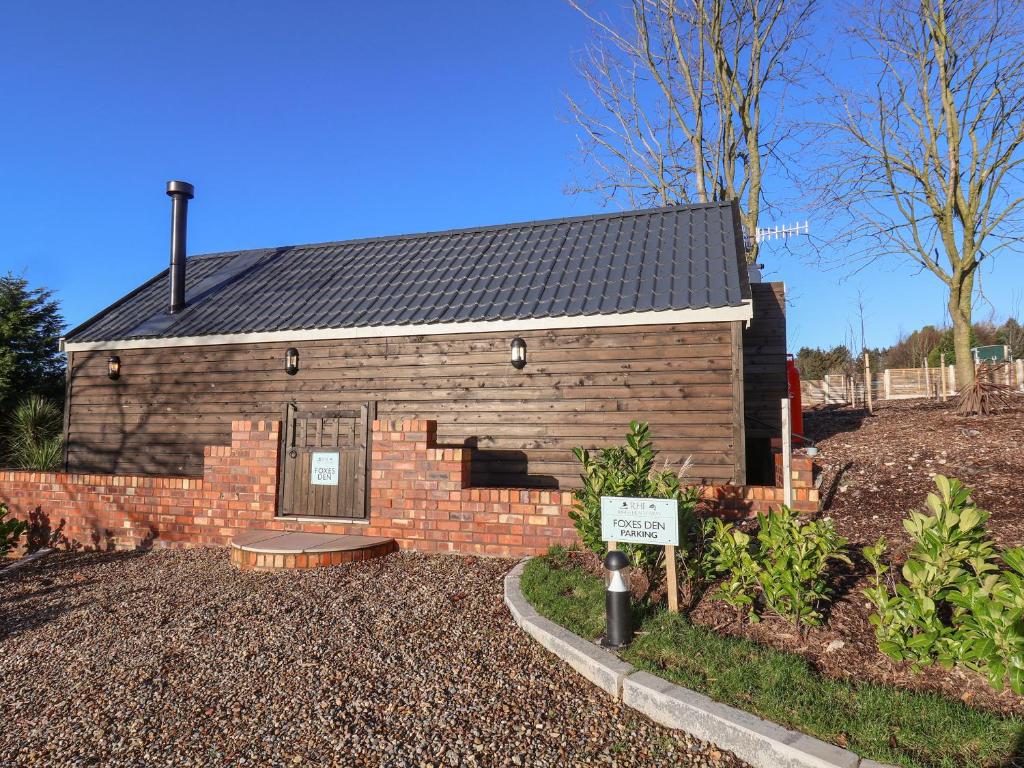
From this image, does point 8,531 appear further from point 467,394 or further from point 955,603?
point 955,603

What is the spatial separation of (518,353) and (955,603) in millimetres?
6181

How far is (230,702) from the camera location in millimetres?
3602

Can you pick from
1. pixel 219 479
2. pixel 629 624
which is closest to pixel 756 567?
pixel 629 624

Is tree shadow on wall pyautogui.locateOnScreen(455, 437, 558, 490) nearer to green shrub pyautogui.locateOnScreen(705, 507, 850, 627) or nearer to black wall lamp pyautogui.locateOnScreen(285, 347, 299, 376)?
black wall lamp pyautogui.locateOnScreen(285, 347, 299, 376)

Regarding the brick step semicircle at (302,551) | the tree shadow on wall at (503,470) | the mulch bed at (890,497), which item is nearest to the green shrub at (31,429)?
the brick step semicircle at (302,551)

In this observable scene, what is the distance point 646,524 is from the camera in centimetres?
415

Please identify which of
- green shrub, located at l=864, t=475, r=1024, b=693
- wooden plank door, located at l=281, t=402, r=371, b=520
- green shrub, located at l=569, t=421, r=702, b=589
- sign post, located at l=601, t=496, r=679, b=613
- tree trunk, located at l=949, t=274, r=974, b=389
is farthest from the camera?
tree trunk, located at l=949, t=274, r=974, b=389

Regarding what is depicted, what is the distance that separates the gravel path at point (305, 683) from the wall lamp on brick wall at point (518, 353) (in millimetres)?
3434

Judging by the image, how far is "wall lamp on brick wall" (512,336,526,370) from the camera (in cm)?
866

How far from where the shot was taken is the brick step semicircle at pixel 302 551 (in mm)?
6426

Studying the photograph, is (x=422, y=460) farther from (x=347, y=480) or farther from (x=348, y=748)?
(x=348, y=748)

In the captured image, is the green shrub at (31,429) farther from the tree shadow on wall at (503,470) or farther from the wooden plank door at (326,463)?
the tree shadow on wall at (503,470)

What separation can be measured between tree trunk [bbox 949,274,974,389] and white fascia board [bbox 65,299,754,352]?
677 cm

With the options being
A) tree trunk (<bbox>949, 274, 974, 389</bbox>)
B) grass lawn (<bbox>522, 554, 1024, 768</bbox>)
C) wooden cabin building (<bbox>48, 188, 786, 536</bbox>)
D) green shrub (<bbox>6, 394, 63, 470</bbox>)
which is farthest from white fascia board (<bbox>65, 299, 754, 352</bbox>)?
tree trunk (<bbox>949, 274, 974, 389</bbox>)
